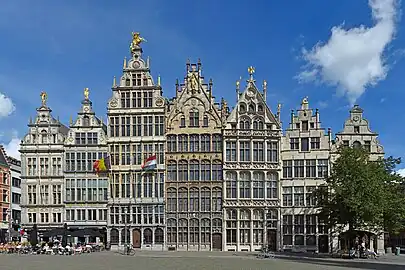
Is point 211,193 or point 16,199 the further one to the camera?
point 16,199

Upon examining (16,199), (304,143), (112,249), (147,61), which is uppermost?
(147,61)

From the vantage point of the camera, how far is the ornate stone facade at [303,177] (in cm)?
6812

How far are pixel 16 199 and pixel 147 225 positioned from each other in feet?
78.3

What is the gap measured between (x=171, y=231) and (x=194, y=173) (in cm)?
710

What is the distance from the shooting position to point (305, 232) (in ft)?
224

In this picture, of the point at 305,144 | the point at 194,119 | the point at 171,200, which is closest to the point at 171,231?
the point at 171,200

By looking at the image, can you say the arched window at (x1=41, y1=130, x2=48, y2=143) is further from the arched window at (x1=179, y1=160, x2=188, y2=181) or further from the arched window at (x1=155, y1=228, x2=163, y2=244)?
the arched window at (x1=155, y1=228, x2=163, y2=244)

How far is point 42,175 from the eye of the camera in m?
70.8

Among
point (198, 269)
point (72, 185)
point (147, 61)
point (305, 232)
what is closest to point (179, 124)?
point (147, 61)

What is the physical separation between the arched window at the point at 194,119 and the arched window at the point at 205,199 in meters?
7.38

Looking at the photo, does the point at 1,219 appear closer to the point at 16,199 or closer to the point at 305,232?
the point at 16,199

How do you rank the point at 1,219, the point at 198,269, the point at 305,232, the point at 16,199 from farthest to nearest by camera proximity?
the point at 16,199
the point at 1,219
the point at 305,232
the point at 198,269

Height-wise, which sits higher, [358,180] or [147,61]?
[147,61]

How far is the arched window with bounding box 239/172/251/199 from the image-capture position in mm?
68812
